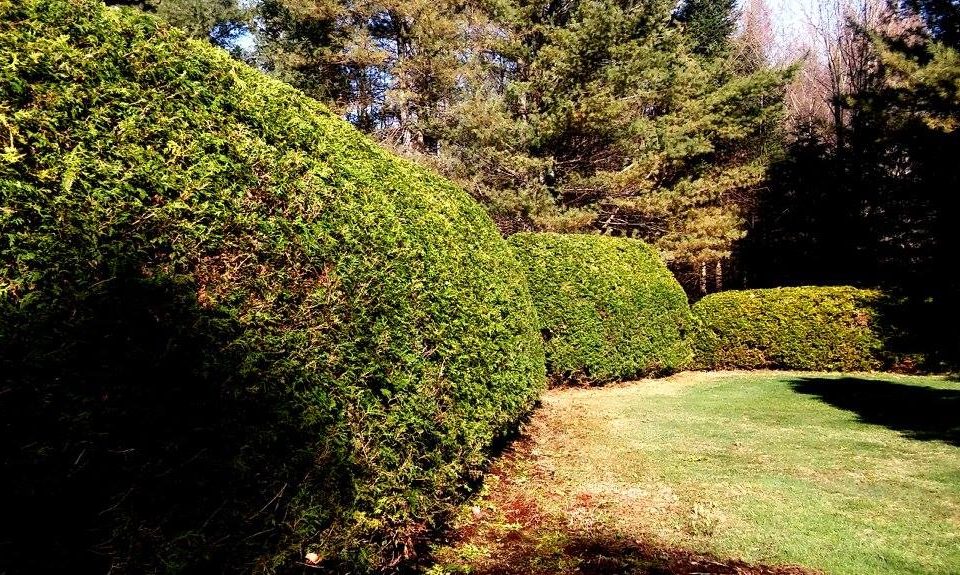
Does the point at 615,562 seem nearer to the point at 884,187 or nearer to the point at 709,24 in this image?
the point at 884,187

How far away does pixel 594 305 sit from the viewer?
33.1ft

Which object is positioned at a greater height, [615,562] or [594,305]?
[594,305]

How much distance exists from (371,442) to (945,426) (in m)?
8.08

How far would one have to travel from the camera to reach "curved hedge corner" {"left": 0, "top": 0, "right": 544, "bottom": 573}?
164cm

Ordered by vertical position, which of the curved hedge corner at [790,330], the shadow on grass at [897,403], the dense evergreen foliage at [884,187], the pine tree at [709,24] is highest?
the pine tree at [709,24]

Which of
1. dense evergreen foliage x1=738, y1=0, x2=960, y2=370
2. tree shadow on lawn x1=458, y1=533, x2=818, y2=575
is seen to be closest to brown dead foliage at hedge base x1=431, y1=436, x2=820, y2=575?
tree shadow on lawn x1=458, y1=533, x2=818, y2=575

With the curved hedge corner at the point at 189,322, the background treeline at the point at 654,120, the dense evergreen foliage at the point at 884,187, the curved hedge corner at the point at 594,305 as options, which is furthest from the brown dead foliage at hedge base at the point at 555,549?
the background treeline at the point at 654,120

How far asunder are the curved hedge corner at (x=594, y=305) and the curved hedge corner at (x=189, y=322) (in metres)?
6.77

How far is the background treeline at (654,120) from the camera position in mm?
15461

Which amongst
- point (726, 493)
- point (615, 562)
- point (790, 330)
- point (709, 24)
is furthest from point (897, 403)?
point (709, 24)

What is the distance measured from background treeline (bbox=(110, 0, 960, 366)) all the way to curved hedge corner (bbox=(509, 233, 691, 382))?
5.87 metres

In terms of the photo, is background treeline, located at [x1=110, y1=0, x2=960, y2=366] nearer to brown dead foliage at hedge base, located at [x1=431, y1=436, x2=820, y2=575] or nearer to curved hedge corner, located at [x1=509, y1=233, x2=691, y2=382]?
curved hedge corner, located at [x1=509, y1=233, x2=691, y2=382]

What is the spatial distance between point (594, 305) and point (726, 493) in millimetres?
5868

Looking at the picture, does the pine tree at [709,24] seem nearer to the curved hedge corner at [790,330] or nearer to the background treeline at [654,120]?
the background treeline at [654,120]
